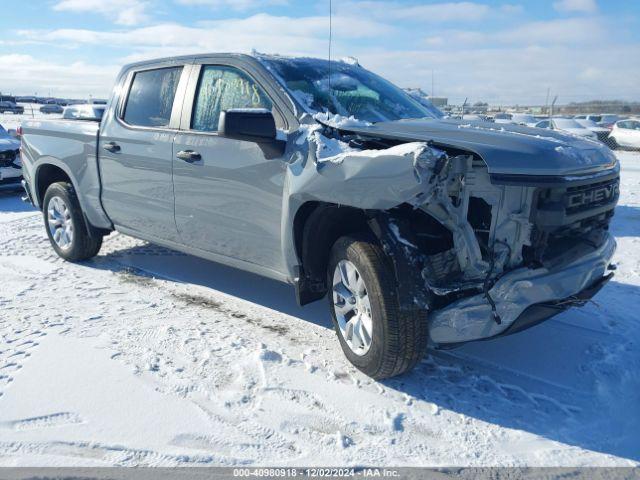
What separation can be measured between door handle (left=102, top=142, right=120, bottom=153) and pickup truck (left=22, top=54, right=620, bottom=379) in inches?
1.0

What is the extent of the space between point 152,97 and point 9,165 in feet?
21.4

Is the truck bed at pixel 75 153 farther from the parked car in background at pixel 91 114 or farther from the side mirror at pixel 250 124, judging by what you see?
the side mirror at pixel 250 124

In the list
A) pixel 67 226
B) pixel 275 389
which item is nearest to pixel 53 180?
pixel 67 226

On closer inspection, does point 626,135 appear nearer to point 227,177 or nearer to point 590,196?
point 590,196

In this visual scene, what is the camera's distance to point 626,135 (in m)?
20.3

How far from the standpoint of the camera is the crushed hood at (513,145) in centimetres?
271

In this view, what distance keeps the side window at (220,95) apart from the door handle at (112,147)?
1020 millimetres

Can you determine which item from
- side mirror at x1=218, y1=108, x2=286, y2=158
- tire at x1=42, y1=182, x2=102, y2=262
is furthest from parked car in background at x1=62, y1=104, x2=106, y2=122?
side mirror at x1=218, y1=108, x2=286, y2=158

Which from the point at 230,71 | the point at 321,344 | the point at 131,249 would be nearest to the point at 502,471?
the point at 321,344

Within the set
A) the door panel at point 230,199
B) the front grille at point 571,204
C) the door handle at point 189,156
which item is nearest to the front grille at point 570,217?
the front grille at point 571,204

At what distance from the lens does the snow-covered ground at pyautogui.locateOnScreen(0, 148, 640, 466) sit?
8.83ft

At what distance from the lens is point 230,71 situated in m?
4.03

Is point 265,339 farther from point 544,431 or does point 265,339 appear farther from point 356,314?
point 544,431

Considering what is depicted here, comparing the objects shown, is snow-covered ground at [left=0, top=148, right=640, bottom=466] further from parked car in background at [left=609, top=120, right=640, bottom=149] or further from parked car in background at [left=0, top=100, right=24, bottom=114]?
parked car in background at [left=0, top=100, right=24, bottom=114]
